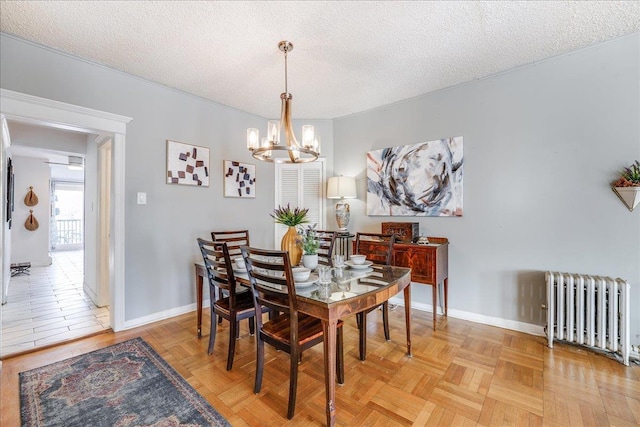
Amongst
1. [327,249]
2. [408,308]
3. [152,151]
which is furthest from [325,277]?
[152,151]

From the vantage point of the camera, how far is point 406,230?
10.3 feet

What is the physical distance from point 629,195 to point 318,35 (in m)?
2.71

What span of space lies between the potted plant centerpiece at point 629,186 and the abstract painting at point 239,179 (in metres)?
3.74

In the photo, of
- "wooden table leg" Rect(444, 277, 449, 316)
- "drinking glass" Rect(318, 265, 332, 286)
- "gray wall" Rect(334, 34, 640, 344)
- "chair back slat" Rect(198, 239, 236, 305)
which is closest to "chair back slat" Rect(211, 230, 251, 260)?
"chair back slat" Rect(198, 239, 236, 305)

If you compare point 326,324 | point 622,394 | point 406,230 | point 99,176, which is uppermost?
point 99,176

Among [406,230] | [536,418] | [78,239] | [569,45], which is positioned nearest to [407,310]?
[536,418]

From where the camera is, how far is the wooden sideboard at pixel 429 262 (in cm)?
277

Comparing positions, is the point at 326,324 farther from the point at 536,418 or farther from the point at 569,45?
the point at 569,45

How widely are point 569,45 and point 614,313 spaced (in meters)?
2.19

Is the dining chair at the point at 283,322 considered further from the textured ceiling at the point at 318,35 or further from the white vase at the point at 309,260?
the textured ceiling at the point at 318,35

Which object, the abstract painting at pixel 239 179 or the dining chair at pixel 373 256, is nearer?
the dining chair at pixel 373 256

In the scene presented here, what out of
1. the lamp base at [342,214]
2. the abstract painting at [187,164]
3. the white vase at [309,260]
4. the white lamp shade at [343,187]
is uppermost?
the abstract painting at [187,164]

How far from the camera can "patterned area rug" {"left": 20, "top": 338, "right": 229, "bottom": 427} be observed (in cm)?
157

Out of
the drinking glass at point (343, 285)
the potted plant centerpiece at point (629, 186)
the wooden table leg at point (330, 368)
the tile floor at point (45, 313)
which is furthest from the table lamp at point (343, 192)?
the tile floor at point (45, 313)
